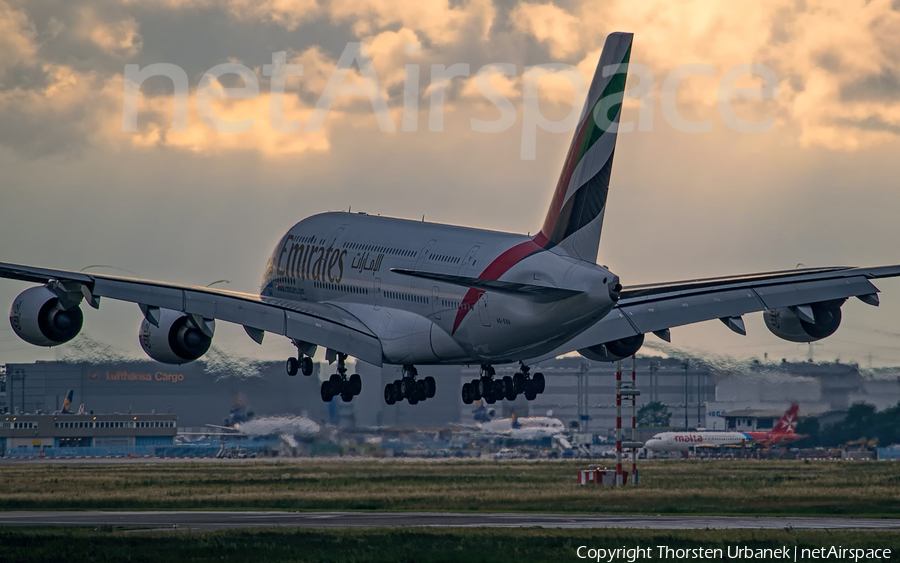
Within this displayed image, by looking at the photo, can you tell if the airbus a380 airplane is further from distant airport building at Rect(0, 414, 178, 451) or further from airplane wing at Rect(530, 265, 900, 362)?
distant airport building at Rect(0, 414, 178, 451)

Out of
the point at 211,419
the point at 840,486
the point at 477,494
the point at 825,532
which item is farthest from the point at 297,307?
the point at 211,419

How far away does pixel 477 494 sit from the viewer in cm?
7025

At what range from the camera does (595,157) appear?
39500 mm

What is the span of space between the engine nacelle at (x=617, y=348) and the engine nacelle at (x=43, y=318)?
1665cm

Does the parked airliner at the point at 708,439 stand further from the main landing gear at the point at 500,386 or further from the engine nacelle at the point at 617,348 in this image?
the main landing gear at the point at 500,386

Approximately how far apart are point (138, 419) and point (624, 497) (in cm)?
6360

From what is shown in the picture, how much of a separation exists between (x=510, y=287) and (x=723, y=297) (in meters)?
7.58

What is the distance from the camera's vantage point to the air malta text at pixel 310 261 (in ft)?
164

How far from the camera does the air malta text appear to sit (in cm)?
4988

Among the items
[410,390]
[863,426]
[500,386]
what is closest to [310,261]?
[410,390]

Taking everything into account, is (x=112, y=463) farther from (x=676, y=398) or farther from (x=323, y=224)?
(x=323, y=224)

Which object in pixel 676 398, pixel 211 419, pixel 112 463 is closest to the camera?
pixel 211 419

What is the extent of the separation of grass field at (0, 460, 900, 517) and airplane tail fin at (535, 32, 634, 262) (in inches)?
1004

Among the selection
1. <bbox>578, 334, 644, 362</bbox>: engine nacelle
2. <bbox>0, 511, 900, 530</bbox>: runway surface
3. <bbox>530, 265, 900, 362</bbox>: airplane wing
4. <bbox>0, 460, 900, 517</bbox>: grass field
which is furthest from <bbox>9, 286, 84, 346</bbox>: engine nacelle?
<bbox>0, 460, 900, 517</bbox>: grass field
